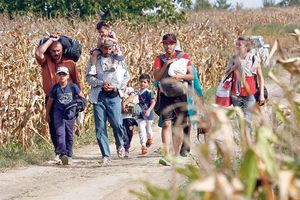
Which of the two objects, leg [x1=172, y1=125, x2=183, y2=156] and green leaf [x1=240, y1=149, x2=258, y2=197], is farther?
leg [x1=172, y1=125, x2=183, y2=156]

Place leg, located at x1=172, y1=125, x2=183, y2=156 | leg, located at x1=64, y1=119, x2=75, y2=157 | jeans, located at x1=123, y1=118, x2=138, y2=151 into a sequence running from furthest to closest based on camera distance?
jeans, located at x1=123, y1=118, x2=138, y2=151
leg, located at x1=64, y1=119, x2=75, y2=157
leg, located at x1=172, y1=125, x2=183, y2=156

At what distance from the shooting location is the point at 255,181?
288 cm

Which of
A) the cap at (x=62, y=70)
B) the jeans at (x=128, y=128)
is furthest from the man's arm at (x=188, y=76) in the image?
the jeans at (x=128, y=128)

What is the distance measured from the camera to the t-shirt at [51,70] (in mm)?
11695

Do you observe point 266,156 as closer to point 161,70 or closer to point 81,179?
point 81,179

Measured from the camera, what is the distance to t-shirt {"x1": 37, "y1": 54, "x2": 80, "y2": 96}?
1170cm

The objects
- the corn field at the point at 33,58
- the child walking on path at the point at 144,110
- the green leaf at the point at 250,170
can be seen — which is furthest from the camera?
the corn field at the point at 33,58

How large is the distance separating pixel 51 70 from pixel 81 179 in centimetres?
185

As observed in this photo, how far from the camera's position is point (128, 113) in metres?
12.7

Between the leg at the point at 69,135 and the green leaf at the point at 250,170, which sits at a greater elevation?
the green leaf at the point at 250,170

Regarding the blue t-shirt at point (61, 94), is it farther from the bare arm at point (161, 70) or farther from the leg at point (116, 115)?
the bare arm at point (161, 70)

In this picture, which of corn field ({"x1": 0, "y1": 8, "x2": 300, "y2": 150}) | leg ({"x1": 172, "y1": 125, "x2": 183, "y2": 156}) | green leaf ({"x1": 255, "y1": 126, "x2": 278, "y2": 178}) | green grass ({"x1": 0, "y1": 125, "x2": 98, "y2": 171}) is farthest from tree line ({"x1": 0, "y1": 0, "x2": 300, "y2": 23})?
green leaf ({"x1": 255, "y1": 126, "x2": 278, "y2": 178})

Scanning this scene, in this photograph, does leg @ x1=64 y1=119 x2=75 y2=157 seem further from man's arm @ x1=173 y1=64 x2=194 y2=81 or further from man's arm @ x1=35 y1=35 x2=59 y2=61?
man's arm @ x1=173 y1=64 x2=194 y2=81

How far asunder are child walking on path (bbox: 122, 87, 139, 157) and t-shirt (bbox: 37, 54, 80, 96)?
2.96 feet
